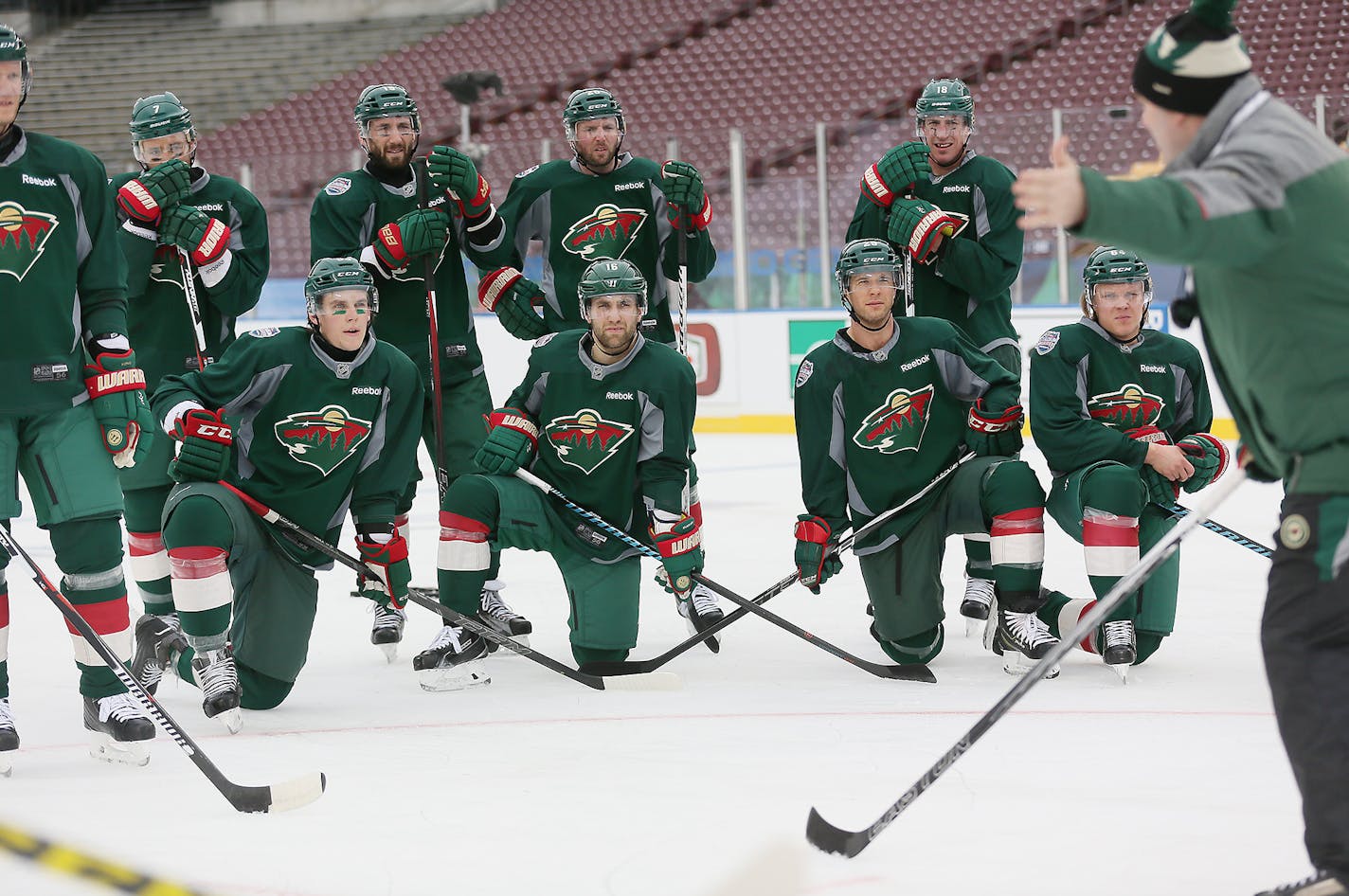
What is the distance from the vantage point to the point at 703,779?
292cm

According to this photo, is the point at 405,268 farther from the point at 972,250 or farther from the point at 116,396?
the point at 972,250

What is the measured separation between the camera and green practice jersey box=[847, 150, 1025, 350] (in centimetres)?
423

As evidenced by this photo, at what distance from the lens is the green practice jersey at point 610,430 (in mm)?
3865

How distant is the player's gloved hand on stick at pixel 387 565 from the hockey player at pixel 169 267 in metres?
0.57

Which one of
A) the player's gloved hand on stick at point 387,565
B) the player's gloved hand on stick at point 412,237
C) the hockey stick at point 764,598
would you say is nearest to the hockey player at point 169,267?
the player's gloved hand on stick at point 412,237

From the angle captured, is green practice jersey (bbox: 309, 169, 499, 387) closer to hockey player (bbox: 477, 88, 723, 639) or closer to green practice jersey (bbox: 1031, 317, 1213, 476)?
hockey player (bbox: 477, 88, 723, 639)

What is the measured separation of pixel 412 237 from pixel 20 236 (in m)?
1.30

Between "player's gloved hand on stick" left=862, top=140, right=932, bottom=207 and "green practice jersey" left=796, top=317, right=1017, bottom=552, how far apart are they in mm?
539

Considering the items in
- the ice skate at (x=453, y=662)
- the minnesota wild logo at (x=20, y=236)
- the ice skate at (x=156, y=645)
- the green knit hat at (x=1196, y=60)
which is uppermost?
A: the green knit hat at (x=1196, y=60)

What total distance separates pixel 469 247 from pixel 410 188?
0.23 m

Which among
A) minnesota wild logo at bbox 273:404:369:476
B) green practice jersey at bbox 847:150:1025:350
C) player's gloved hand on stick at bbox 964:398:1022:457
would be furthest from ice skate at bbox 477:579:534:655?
green practice jersey at bbox 847:150:1025:350

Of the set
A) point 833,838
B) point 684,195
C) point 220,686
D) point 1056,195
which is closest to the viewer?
point 1056,195

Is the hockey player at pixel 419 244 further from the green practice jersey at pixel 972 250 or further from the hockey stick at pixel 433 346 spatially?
the green practice jersey at pixel 972 250

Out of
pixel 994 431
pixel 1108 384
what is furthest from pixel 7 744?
pixel 1108 384
